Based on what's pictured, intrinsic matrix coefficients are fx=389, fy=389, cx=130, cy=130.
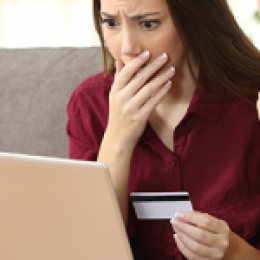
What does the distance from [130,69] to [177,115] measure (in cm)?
24

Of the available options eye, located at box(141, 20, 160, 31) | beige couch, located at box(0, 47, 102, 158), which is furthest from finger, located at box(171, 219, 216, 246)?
beige couch, located at box(0, 47, 102, 158)

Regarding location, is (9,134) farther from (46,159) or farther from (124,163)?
(46,159)

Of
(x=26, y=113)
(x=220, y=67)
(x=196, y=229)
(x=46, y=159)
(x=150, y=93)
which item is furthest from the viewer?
(x=26, y=113)

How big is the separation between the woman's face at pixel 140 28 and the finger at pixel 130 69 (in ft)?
0.05

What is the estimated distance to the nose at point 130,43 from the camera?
951mm

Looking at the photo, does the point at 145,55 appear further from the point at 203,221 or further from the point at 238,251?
the point at 238,251

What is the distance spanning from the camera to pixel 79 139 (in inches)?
48.8

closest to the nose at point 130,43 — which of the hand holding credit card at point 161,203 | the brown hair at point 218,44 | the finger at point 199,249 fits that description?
the brown hair at point 218,44

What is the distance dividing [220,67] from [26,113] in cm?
70

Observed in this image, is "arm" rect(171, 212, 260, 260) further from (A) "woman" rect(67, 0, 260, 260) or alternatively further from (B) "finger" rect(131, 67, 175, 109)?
(B) "finger" rect(131, 67, 175, 109)

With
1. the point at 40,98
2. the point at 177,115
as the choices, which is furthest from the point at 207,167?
the point at 40,98

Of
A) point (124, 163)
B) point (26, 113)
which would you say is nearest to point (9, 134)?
point (26, 113)

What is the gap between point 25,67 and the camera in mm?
1410

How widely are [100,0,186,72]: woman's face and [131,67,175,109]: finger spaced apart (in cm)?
4
